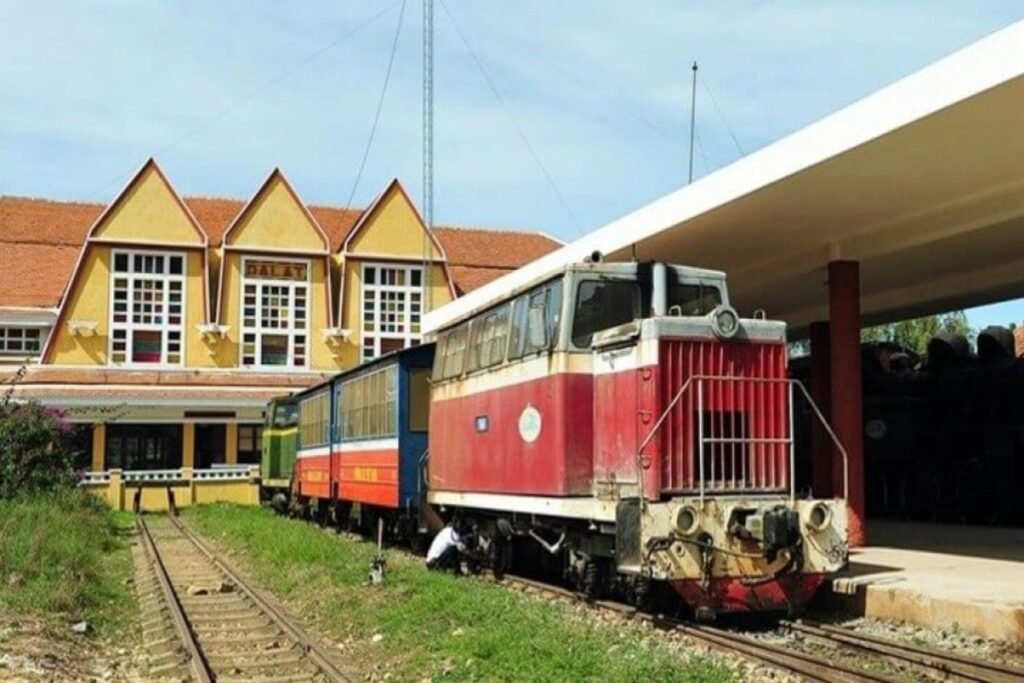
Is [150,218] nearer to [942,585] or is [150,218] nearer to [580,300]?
[580,300]

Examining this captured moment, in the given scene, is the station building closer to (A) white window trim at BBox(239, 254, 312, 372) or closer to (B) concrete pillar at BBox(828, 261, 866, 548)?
(A) white window trim at BBox(239, 254, 312, 372)

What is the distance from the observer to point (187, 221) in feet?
139

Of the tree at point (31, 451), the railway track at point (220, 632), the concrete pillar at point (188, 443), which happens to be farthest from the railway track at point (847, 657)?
the concrete pillar at point (188, 443)

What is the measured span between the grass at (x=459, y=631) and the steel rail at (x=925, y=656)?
1436 mm

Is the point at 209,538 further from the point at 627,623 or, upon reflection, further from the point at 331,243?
the point at 331,243

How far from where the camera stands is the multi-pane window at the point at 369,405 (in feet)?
59.9

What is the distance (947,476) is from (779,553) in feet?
43.5

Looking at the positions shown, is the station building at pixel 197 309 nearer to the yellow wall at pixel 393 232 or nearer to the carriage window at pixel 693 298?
the yellow wall at pixel 393 232

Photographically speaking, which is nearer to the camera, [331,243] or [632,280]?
[632,280]

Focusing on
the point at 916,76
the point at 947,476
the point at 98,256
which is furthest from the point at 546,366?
the point at 98,256

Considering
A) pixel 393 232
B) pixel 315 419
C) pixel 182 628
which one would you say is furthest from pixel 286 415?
pixel 182 628

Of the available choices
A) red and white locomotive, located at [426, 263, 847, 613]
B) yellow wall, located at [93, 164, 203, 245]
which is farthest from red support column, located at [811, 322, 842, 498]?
yellow wall, located at [93, 164, 203, 245]

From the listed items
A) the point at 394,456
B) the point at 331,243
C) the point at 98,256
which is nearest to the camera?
the point at 394,456

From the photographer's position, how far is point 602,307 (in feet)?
37.6
